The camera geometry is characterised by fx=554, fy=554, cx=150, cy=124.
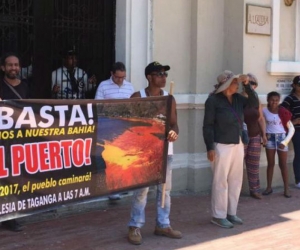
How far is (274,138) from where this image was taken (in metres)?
8.54

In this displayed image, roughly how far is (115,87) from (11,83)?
1482 millimetres

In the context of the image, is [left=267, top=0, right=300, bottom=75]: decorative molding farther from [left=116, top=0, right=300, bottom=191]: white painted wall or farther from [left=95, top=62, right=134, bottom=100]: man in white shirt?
[left=95, top=62, right=134, bottom=100]: man in white shirt

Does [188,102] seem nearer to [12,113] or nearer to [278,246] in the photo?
[278,246]

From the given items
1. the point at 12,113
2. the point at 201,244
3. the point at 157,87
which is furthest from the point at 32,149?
the point at 201,244

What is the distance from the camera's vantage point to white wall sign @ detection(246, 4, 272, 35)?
8.59m

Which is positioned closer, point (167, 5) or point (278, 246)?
point (278, 246)

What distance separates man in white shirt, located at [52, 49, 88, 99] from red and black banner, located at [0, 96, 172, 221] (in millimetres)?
2075

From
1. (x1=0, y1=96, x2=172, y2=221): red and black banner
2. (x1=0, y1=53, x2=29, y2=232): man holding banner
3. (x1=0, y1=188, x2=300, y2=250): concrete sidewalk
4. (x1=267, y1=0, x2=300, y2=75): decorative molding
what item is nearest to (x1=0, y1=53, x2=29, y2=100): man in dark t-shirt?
(x1=0, y1=53, x2=29, y2=232): man holding banner

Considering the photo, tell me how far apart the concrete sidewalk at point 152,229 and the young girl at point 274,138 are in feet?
2.26

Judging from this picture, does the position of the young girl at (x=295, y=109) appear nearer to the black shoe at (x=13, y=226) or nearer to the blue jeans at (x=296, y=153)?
the blue jeans at (x=296, y=153)

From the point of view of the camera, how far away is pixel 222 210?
656 cm

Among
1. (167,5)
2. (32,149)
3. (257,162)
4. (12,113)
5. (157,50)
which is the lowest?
(257,162)

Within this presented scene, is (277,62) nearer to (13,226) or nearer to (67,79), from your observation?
(67,79)

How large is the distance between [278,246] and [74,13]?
4.08 meters
